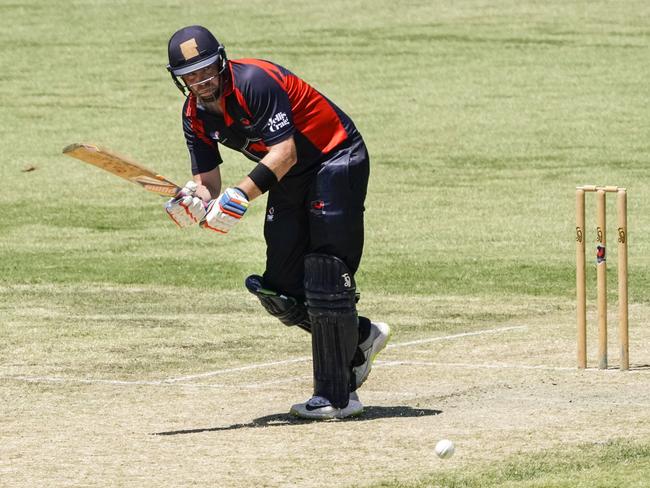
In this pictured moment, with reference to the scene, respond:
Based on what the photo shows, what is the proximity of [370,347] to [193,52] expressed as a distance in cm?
183

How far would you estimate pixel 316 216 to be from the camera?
25.1ft

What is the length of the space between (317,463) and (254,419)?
3.86 ft

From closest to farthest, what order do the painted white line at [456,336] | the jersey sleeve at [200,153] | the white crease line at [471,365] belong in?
the jersey sleeve at [200,153], the white crease line at [471,365], the painted white line at [456,336]

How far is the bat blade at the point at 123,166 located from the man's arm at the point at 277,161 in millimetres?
343

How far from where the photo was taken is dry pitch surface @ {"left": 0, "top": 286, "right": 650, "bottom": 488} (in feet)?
21.4

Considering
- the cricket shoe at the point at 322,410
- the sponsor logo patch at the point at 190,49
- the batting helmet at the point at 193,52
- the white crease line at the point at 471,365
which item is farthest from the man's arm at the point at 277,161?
the white crease line at the point at 471,365

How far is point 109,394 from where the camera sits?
335 inches

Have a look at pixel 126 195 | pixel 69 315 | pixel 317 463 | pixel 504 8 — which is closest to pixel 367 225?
pixel 126 195

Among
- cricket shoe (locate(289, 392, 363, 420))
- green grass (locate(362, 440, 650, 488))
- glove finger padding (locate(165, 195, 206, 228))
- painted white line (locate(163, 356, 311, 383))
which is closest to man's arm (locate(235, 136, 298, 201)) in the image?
glove finger padding (locate(165, 195, 206, 228))

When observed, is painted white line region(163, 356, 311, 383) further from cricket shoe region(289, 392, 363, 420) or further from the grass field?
cricket shoe region(289, 392, 363, 420)

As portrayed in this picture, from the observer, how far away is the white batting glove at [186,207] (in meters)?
7.34

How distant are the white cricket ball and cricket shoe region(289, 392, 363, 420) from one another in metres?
1.13

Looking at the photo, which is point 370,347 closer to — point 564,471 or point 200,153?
point 200,153

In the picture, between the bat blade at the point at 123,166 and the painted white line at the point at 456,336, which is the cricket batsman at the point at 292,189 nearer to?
the bat blade at the point at 123,166
